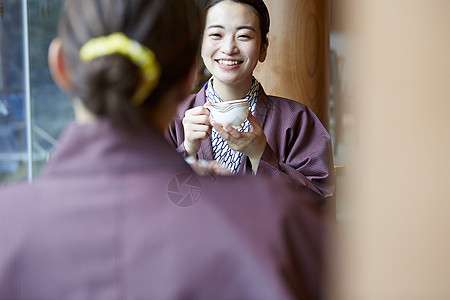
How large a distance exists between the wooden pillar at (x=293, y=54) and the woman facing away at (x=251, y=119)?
1.24 feet

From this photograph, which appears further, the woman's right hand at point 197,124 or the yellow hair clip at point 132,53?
the woman's right hand at point 197,124

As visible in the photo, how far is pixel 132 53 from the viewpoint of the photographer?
655 millimetres

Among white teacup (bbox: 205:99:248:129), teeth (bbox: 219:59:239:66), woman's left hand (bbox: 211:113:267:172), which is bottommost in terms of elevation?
woman's left hand (bbox: 211:113:267:172)

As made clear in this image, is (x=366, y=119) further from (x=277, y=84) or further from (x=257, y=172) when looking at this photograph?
(x=277, y=84)

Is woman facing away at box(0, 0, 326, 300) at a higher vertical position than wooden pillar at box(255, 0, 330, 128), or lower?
lower

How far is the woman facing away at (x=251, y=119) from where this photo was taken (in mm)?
1544

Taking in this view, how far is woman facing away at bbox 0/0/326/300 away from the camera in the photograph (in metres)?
0.64

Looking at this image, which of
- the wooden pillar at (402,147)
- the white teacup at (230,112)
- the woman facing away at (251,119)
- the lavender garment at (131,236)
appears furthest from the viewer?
the woman facing away at (251,119)

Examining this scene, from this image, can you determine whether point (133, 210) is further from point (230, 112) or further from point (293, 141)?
point (293, 141)

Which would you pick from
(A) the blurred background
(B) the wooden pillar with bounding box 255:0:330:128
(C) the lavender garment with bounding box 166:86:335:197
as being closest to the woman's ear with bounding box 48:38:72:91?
(A) the blurred background

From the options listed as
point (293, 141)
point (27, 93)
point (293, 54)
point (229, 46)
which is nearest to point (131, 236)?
point (229, 46)

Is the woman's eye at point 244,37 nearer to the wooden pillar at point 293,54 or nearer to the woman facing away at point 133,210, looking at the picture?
the wooden pillar at point 293,54

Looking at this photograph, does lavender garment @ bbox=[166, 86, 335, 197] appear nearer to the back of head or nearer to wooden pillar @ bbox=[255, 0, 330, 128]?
wooden pillar @ bbox=[255, 0, 330, 128]

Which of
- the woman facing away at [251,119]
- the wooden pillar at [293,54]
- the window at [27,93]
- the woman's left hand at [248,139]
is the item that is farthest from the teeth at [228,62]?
the window at [27,93]
